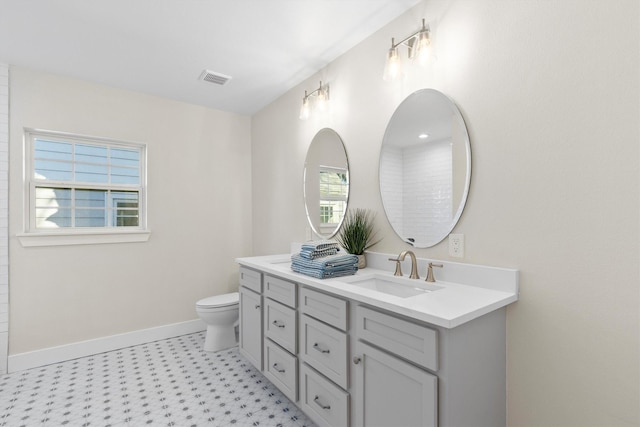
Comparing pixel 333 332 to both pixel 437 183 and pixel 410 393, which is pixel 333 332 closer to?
pixel 410 393

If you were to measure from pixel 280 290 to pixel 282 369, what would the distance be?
49 cm

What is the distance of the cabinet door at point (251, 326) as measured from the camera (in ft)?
7.48

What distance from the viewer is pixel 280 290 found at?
6.72 ft

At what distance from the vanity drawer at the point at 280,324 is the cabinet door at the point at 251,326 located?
4.3 inches

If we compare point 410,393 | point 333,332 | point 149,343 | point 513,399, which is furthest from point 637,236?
point 149,343

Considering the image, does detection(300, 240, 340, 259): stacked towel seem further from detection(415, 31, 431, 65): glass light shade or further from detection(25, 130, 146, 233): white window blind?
detection(25, 130, 146, 233): white window blind

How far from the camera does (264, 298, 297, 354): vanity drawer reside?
6.30ft

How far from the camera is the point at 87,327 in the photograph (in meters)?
2.87

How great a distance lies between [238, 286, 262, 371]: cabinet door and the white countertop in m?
0.51

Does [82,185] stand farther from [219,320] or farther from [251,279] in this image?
[251,279]

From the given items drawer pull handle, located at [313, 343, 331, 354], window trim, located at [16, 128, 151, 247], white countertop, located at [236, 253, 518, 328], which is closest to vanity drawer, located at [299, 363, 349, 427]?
drawer pull handle, located at [313, 343, 331, 354]

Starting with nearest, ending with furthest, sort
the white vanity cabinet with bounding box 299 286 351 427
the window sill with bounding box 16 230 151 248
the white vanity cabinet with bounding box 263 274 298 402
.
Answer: the white vanity cabinet with bounding box 299 286 351 427 → the white vanity cabinet with bounding box 263 274 298 402 → the window sill with bounding box 16 230 151 248

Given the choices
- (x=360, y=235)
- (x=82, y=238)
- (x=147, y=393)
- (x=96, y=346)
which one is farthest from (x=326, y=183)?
(x=96, y=346)

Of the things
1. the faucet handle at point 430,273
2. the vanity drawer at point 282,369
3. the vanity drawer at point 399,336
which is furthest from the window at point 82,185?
Result: the faucet handle at point 430,273
